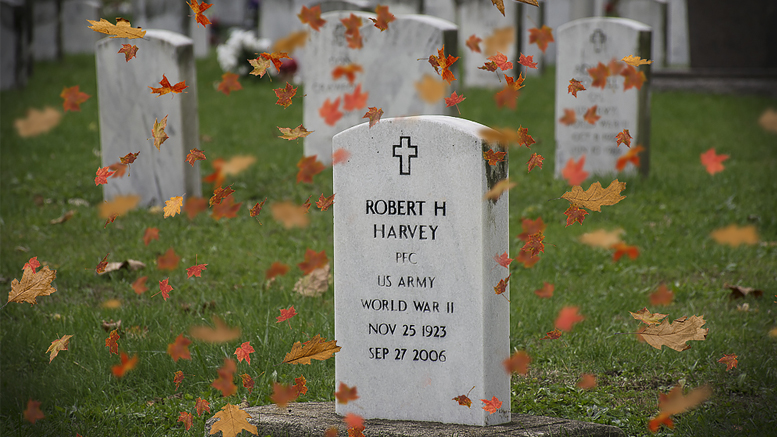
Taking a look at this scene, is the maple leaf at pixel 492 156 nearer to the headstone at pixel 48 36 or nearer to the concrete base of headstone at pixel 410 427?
the concrete base of headstone at pixel 410 427

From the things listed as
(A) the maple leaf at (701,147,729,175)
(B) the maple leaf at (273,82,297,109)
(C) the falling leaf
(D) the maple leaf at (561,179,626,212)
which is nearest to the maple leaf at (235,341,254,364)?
(B) the maple leaf at (273,82,297,109)

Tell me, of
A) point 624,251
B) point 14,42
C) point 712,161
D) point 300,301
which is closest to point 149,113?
point 300,301

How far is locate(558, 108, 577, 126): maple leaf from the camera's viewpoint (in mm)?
6336

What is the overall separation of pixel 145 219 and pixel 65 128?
3738 millimetres

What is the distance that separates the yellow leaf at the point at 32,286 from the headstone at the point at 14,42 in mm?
8024

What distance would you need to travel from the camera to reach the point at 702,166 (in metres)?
6.66

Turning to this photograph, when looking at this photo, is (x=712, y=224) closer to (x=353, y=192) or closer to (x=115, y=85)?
(x=353, y=192)

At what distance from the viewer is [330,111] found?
675 centimetres

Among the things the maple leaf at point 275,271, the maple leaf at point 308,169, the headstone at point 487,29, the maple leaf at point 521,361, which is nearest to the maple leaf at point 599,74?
the maple leaf at point 308,169

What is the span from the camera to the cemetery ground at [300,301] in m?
2.67

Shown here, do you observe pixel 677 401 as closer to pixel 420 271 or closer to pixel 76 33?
pixel 420 271

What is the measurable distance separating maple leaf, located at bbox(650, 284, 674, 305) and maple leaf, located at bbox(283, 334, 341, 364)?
1.79 meters

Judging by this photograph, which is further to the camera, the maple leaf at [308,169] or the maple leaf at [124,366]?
the maple leaf at [308,169]

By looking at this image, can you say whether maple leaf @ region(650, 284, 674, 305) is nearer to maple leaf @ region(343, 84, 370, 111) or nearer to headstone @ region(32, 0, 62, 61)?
maple leaf @ region(343, 84, 370, 111)
